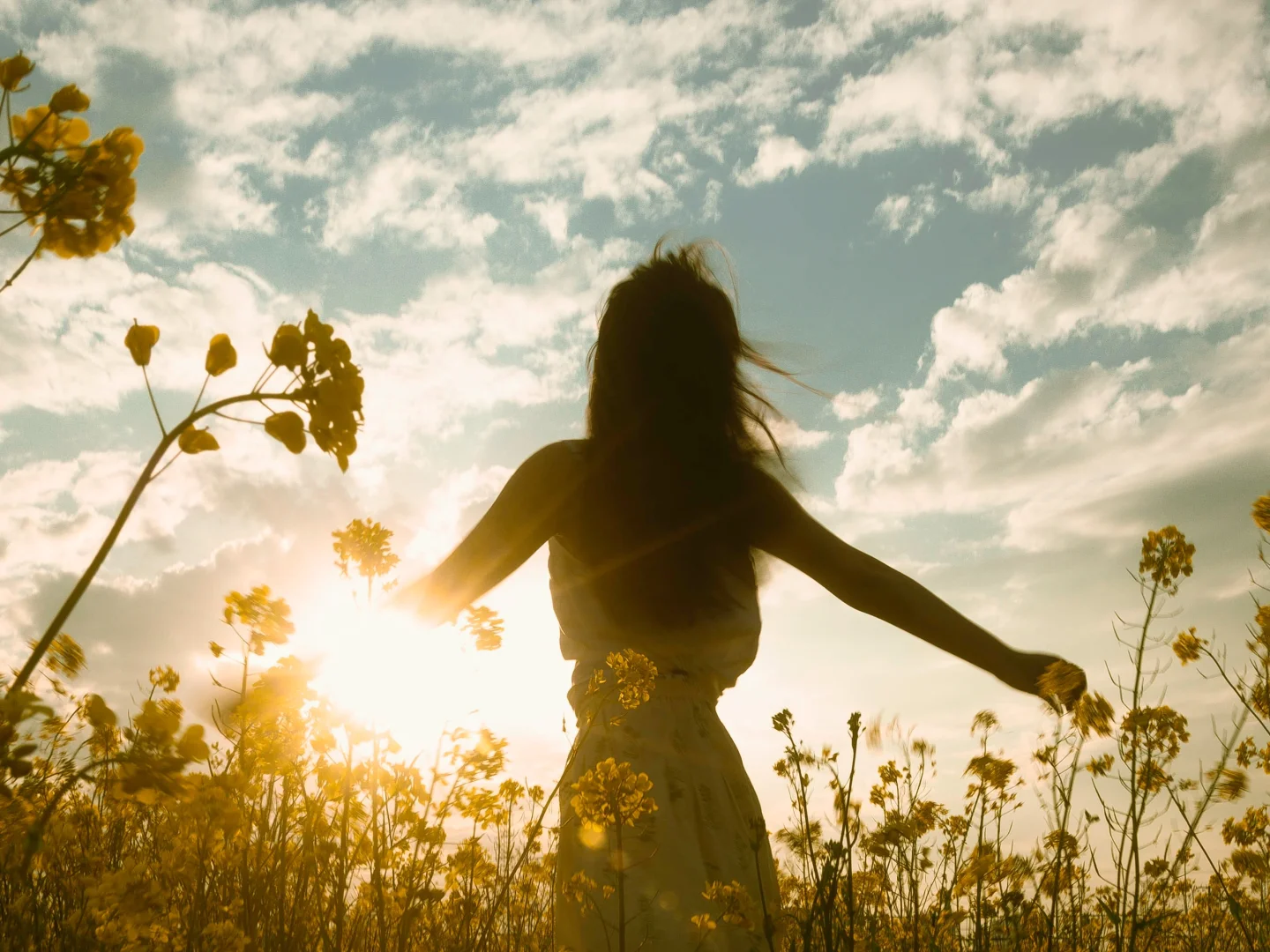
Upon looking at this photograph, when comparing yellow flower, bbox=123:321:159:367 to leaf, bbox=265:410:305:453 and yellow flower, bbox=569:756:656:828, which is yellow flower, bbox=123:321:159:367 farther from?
yellow flower, bbox=569:756:656:828

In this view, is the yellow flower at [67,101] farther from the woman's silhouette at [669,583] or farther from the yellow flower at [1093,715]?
the yellow flower at [1093,715]

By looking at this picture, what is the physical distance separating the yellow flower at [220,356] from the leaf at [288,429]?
127 millimetres

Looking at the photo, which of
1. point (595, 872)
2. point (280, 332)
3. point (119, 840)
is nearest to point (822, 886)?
point (595, 872)

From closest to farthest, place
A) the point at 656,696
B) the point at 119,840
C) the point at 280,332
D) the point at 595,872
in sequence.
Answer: the point at 280,332, the point at 595,872, the point at 656,696, the point at 119,840

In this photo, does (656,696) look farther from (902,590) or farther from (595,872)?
(902,590)

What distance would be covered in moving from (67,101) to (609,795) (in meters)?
Result: 1.56

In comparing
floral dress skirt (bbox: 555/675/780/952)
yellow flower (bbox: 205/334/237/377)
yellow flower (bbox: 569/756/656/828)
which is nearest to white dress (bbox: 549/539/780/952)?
floral dress skirt (bbox: 555/675/780/952)

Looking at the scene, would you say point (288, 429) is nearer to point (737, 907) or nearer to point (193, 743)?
point (193, 743)

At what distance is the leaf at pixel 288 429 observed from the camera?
858mm

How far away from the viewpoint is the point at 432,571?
2.45 m

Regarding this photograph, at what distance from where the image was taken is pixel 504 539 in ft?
8.24

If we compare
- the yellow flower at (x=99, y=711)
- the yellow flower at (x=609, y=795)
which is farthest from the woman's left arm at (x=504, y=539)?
the yellow flower at (x=99, y=711)

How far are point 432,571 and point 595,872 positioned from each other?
954 millimetres

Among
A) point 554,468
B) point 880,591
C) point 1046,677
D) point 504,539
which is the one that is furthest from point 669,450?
point 1046,677
